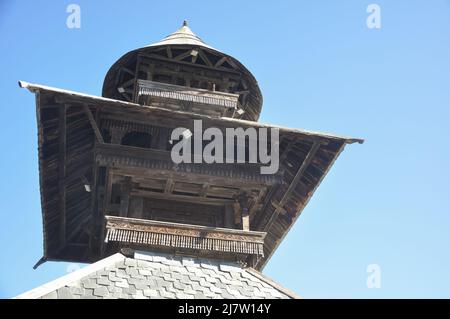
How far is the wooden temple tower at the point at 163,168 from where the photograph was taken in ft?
35.6

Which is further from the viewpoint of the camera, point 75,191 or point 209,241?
point 75,191

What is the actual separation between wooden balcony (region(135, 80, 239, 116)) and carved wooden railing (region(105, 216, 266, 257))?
9.81ft

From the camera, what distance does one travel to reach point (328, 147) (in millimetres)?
12125

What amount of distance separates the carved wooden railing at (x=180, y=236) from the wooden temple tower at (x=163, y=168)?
0.02 meters

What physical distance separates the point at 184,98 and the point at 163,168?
1868 millimetres

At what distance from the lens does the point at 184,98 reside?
12320 mm

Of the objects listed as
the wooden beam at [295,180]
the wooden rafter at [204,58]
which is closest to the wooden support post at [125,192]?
the wooden beam at [295,180]

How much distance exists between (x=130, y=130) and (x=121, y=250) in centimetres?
273

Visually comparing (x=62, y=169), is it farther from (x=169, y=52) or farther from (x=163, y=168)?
(x=169, y=52)

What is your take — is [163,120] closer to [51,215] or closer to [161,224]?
[161,224]

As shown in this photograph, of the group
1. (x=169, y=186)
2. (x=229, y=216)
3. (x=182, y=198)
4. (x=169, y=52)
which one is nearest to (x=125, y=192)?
(x=169, y=186)

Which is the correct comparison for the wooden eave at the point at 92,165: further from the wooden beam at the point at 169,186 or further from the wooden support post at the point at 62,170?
the wooden beam at the point at 169,186

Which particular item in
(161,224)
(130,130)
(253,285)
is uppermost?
(130,130)
